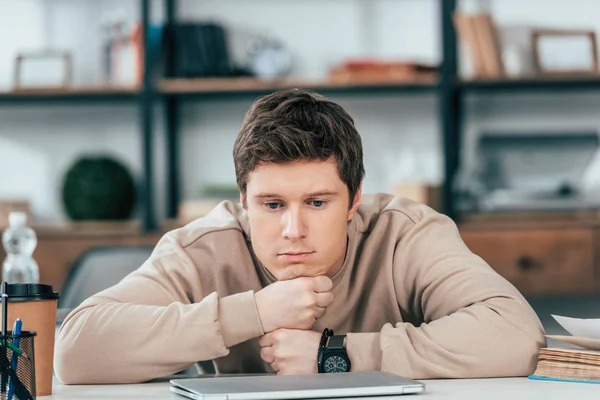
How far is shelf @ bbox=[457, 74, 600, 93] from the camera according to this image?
3848 millimetres

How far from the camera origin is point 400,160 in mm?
4109

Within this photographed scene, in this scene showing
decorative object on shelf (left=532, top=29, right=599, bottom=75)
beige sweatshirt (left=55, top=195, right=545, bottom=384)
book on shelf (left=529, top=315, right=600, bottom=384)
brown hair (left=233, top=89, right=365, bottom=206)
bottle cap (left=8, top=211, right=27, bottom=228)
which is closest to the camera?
book on shelf (left=529, top=315, right=600, bottom=384)

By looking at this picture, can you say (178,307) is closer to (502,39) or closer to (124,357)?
(124,357)

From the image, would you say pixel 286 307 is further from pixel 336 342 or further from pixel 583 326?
pixel 583 326

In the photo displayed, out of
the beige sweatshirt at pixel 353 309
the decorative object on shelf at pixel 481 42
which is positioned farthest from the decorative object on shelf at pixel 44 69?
the beige sweatshirt at pixel 353 309

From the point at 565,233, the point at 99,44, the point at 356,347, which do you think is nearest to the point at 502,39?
the point at 565,233

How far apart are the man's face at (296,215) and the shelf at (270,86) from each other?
2.27m

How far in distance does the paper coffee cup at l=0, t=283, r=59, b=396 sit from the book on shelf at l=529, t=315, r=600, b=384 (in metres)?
0.69

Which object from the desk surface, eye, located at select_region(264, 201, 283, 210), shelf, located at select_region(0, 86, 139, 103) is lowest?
the desk surface

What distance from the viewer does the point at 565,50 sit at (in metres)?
3.95

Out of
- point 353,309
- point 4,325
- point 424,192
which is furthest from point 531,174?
point 4,325

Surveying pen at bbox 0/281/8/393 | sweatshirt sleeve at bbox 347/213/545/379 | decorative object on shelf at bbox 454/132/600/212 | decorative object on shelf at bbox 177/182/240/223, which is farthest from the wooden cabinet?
pen at bbox 0/281/8/393

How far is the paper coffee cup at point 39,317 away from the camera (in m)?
1.30

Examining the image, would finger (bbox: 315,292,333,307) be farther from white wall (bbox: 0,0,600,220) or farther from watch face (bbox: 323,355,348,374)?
white wall (bbox: 0,0,600,220)
